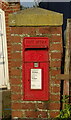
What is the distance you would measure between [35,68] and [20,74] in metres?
0.30

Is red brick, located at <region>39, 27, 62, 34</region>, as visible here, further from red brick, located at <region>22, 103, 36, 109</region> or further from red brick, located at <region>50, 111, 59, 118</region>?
red brick, located at <region>50, 111, 59, 118</region>

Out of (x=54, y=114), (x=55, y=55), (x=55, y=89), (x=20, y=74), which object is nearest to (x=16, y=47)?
(x=20, y=74)

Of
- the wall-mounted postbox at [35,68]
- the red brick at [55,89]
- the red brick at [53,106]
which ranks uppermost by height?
the wall-mounted postbox at [35,68]

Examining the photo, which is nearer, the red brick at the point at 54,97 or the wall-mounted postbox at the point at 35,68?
the wall-mounted postbox at the point at 35,68

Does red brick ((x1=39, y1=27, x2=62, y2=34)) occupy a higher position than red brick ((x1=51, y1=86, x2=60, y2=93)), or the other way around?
red brick ((x1=39, y1=27, x2=62, y2=34))

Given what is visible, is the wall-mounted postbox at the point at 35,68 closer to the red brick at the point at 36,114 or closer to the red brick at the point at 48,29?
the red brick at the point at 48,29

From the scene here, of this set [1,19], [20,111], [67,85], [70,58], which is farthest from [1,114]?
[1,19]

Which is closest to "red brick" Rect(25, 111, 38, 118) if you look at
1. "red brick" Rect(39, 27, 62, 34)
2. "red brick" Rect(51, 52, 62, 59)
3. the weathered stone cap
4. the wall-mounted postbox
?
the wall-mounted postbox

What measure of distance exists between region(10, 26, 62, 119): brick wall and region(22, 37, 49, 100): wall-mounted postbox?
78 millimetres

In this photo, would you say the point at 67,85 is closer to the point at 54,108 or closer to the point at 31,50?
the point at 54,108

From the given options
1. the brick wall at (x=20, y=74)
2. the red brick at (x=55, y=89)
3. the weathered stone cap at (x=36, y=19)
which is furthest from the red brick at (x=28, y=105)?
the weathered stone cap at (x=36, y=19)

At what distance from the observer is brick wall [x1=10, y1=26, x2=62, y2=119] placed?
12.8 ft

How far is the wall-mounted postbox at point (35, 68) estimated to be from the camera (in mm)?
3867

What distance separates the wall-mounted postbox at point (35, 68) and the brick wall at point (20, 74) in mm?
78
